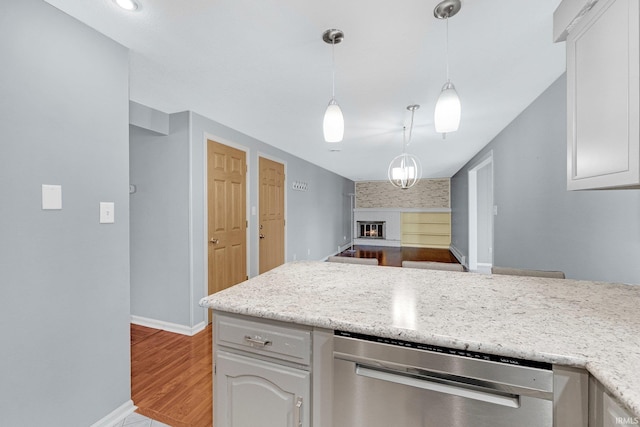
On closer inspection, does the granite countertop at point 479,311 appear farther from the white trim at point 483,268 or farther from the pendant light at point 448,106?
the white trim at point 483,268

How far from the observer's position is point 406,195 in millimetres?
8805

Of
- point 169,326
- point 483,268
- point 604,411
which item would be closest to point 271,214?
point 169,326

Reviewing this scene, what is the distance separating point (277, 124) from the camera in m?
3.14

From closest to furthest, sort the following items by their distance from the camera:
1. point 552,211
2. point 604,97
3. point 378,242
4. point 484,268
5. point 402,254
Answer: point 604,97 → point 552,211 → point 484,268 → point 402,254 → point 378,242

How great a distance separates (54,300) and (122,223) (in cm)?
51

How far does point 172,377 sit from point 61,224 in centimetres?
139

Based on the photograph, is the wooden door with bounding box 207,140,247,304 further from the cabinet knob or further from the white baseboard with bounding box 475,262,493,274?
the white baseboard with bounding box 475,262,493,274

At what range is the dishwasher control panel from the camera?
76 cm

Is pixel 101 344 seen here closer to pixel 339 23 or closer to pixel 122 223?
pixel 122 223

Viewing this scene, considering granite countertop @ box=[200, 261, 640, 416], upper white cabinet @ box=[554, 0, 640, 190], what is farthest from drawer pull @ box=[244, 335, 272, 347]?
upper white cabinet @ box=[554, 0, 640, 190]

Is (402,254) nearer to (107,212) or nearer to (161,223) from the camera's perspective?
(161,223)

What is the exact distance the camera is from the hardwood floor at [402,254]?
6.71m

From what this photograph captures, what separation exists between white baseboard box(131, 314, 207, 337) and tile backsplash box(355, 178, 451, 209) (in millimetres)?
7250

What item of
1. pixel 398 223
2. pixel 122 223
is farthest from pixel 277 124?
pixel 398 223
